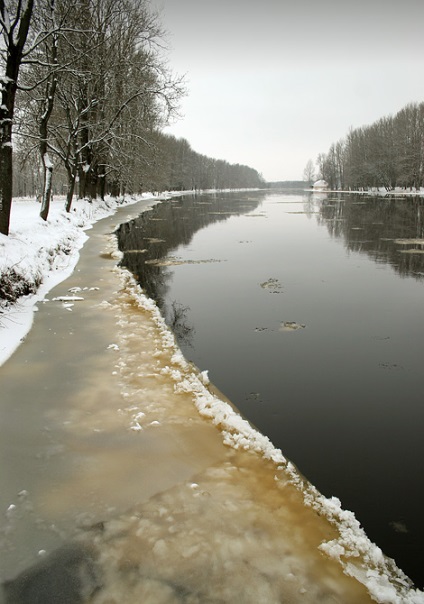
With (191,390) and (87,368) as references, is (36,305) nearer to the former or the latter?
(87,368)

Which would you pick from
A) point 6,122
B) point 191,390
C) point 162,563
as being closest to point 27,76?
point 6,122

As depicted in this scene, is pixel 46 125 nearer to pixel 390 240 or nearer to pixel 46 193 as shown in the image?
pixel 46 193

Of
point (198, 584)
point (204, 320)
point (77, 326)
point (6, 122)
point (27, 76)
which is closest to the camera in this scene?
point (198, 584)

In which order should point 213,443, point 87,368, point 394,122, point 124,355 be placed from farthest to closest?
point 394,122 < point 124,355 < point 87,368 < point 213,443

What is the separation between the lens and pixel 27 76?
20.6 metres

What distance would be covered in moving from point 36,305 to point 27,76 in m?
17.1

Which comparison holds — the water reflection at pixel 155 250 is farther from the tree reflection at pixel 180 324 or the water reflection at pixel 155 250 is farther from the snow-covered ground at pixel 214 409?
the snow-covered ground at pixel 214 409

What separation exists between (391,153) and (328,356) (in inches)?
3305

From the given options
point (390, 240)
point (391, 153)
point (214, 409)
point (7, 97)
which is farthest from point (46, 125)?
point (391, 153)

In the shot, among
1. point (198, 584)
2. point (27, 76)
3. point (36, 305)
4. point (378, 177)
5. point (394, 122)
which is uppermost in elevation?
point (394, 122)

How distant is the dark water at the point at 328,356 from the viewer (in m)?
4.02

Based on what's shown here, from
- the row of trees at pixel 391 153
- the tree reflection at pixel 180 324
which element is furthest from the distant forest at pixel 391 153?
the tree reflection at pixel 180 324

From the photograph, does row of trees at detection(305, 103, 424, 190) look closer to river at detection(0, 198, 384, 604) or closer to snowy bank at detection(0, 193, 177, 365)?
snowy bank at detection(0, 193, 177, 365)

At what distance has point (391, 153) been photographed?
257 ft
